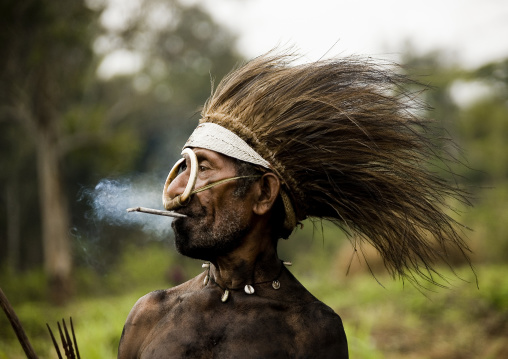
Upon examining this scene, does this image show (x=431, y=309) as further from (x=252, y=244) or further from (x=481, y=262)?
(x=252, y=244)

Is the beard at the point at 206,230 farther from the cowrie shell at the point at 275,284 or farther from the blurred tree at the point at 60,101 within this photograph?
the blurred tree at the point at 60,101

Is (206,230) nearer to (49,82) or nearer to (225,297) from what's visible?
(225,297)

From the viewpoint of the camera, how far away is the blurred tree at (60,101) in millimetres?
13868

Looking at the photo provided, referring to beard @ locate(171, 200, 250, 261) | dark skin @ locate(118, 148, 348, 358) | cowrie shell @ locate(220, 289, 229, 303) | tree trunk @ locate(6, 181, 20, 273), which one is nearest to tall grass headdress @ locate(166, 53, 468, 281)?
dark skin @ locate(118, 148, 348, 358)

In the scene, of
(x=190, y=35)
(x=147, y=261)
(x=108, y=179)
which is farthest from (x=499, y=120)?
(x=108, y=179)

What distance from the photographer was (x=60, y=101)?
15477 mm

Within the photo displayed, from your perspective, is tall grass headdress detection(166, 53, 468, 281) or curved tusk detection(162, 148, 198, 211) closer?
curved tusk detection(162, 148, 198, 211)

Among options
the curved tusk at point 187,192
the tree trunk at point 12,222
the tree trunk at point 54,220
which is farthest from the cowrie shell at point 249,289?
the tree trunk at point 12,222

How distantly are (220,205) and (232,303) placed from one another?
0.40m

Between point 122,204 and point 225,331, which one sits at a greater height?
point 122,204

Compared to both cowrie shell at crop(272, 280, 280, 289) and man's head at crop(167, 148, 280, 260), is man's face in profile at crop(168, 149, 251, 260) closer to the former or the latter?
man's head at crop(167, 148, 280, 260)

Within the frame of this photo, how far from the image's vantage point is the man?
7.38 ft

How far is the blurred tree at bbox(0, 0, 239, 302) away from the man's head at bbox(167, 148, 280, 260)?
10177mm

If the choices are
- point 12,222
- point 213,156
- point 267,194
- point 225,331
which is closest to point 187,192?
point 213,156
